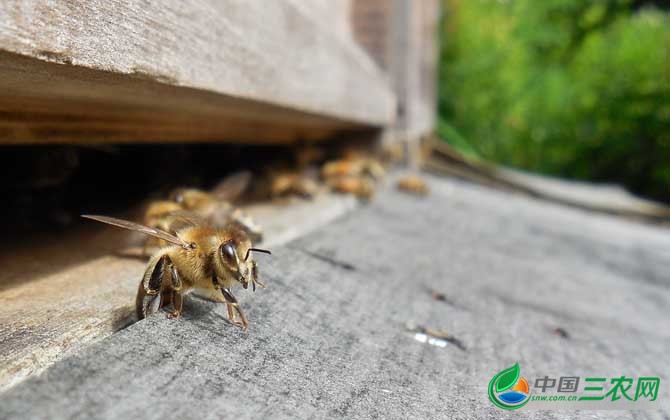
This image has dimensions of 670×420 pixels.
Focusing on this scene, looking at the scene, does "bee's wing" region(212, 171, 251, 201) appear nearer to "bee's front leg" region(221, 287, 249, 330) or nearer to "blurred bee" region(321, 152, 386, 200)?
"blurred bee" region(321, 152, 386, 200)

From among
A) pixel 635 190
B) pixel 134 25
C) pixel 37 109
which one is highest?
pixel 134 25

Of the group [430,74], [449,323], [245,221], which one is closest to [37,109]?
[245,221]

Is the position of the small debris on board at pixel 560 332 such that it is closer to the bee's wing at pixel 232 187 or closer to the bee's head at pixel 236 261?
the bee's head at pixel 236 261

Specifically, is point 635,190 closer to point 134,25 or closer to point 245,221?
point 245,221

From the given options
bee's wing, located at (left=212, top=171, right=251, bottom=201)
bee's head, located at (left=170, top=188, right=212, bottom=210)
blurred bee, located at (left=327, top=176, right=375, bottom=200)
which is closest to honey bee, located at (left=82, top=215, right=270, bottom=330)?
bee's head, located at (left=170, top=188, right=212, bottom=210)

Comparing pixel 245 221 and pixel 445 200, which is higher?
pixel 245 221
